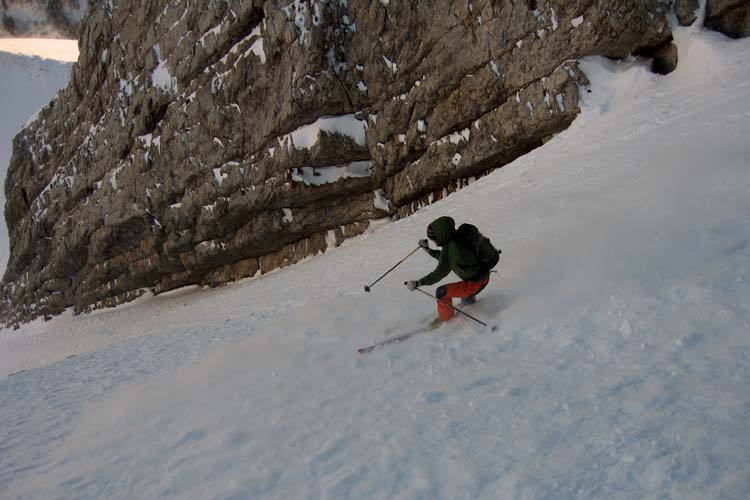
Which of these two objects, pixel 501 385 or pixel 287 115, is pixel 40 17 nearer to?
pixel 287 115

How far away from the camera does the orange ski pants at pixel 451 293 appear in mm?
6688

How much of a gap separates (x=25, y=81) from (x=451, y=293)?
204 feet

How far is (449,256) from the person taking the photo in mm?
6527

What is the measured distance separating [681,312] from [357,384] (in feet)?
10.3

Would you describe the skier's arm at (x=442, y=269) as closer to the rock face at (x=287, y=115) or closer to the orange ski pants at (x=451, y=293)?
the orange ski pants at (x=451, y=293)

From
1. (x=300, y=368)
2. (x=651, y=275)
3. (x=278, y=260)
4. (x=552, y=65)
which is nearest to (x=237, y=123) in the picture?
(x=278, y=260)

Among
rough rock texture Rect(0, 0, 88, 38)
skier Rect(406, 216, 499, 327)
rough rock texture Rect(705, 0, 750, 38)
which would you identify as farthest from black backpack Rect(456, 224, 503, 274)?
rough rock texture Rect(0, 0, 88, 38)

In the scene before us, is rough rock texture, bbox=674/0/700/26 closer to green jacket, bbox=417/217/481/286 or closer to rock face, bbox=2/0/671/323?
rock face, bbox=2/0/671/323

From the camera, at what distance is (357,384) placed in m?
5.43

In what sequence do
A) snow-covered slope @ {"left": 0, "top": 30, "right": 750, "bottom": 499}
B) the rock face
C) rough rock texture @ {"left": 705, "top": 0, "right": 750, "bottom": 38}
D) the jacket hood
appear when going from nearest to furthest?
snow-covered slope @ {"left": 0, "top": 30, "right": 750, "bottom": 499}
the jacket hood
rough rock texture @ {"left": 705, "top": 0, "right": 750, "bottom": 38}
the rock face

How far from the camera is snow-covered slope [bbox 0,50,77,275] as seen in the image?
173ft

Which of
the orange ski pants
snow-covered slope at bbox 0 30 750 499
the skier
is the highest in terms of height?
the skier

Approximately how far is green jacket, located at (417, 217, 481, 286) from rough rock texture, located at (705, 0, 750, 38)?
34.8 feet

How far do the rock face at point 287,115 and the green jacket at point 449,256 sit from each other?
8.92 metres
